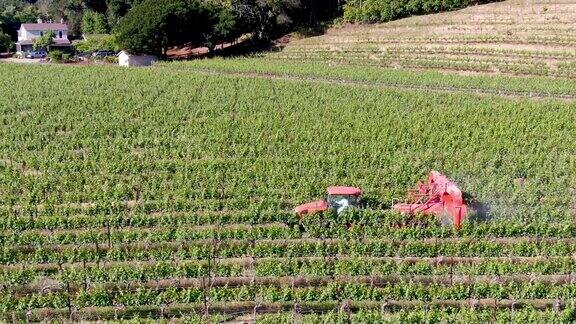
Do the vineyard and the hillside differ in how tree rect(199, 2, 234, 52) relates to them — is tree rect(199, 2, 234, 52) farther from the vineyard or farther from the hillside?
the vineyard

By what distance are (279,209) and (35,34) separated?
81557mm

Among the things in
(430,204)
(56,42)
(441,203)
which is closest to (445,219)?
(441,203)

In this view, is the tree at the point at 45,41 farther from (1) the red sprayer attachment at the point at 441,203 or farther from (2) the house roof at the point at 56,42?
(1) the red sprayer attachment at the point at 441,203

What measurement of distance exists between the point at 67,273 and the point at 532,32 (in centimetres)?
5027

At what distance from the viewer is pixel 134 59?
63.2m

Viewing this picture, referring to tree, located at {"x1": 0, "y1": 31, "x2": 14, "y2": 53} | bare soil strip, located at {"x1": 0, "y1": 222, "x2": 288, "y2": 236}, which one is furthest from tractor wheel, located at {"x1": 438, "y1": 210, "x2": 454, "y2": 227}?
tree, located at {"x1": 0, "y1": 31, "x2": 14, "y2": 53}

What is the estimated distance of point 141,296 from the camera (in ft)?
50.2

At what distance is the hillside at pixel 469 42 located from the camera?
51.5 meters

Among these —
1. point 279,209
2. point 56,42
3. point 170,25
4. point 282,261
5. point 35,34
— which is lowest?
point 282,261

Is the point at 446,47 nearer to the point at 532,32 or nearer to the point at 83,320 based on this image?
the point at 532,32

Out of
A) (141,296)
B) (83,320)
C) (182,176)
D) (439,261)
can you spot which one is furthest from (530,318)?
(182,176)

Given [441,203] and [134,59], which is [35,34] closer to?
[134,59]

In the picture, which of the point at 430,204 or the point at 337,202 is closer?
the point at 430,204

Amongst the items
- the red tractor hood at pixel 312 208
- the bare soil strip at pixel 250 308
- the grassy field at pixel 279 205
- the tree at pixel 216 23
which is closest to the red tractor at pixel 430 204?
the red tractor hood at pixel 312 208
